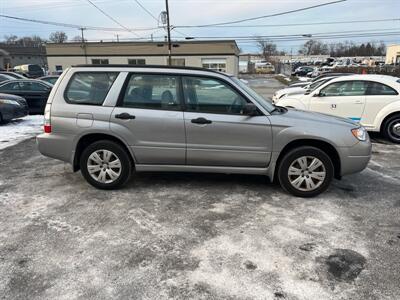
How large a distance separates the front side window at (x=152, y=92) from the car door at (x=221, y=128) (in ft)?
0.59

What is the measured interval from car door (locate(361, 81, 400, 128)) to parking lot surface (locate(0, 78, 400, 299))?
3.52 m

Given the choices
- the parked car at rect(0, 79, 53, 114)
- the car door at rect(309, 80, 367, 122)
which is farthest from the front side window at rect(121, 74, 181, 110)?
the parked car at rect(0, 79, 53, 114)

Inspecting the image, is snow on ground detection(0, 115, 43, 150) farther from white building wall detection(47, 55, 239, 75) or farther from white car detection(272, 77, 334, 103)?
white building wall detection(47, 55, 239, 75)

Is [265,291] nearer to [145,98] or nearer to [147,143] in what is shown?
[147,143]

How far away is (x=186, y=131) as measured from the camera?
15.0 feet

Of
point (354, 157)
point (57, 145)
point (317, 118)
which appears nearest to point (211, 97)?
point (317, 118)

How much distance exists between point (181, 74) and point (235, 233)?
229 centimetres

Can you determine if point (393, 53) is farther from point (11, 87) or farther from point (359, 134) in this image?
point (359, 134)

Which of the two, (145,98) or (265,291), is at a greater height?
(145,98)

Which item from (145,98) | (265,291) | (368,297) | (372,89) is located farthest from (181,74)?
(372,89)

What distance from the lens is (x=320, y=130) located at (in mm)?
4480

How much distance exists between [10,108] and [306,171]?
9402 mm

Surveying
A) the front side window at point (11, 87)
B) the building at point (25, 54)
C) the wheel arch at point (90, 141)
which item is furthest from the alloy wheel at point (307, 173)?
the building at point (25, 54)

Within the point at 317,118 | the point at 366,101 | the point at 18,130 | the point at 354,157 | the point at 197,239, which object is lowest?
the point at 197,239
